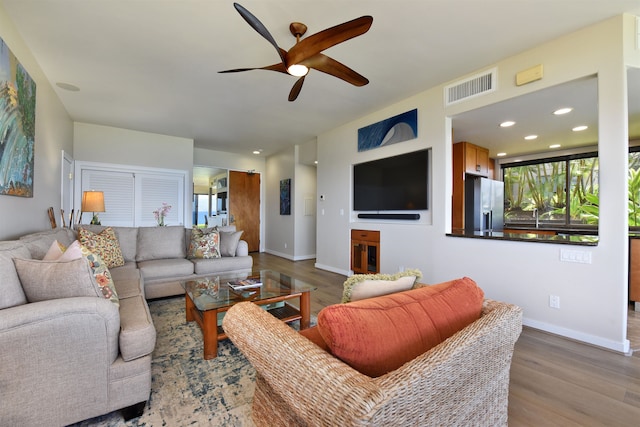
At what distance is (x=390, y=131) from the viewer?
3.87m

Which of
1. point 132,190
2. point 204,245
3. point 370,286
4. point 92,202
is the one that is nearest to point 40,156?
point 92,202

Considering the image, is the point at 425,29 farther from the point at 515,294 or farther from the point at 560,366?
the point at 560,366

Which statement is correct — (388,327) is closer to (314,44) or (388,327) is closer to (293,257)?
(314,44)

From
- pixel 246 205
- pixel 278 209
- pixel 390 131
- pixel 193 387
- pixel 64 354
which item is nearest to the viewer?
pixel 64 354

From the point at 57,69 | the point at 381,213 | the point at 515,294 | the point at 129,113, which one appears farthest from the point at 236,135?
the point at 515,294

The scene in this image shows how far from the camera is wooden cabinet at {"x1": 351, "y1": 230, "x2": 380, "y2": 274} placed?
13.5 feet

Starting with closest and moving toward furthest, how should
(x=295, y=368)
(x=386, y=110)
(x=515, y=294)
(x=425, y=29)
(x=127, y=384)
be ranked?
(x=295, y=368) → (x=127, y=384) → (x=425, y=29) → (x=515, y=294) → (x=386, y=110)

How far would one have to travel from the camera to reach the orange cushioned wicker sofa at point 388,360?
25.1 inches

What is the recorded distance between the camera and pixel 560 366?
195cm

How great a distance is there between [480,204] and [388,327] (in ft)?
14.9

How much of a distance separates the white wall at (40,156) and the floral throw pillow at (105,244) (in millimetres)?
412

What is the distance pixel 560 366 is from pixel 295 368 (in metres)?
2.22

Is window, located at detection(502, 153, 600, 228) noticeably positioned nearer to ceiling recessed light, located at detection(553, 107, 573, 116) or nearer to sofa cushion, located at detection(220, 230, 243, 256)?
ceiling recessed light, located at detection(553, 107, 573, 116)

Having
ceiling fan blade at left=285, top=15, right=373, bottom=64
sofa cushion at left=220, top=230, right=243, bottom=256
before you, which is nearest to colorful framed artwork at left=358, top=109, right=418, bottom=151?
ceiling fan blade at left=285, top=15, right=373, bottom=64
